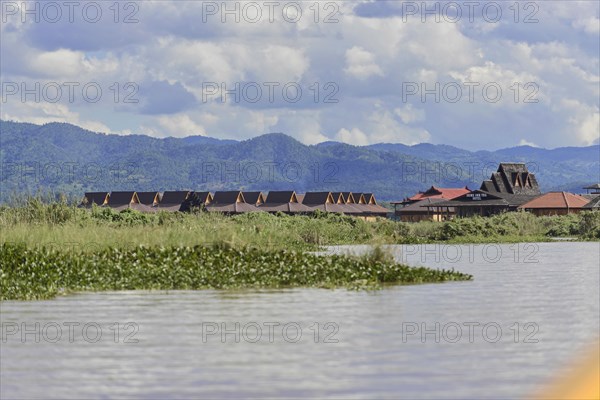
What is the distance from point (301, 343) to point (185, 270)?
39.7 ft

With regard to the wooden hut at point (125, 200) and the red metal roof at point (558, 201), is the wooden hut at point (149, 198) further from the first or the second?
the red metal roof at point (558, 201)

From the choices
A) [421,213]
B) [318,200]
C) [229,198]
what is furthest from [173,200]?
[421,213]

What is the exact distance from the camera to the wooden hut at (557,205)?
10124 centimetres

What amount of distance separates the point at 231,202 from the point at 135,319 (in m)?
96.9

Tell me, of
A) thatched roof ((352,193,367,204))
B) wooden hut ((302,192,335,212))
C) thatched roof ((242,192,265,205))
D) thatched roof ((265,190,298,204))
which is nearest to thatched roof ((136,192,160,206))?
thatched roof ((242,192,265,205))

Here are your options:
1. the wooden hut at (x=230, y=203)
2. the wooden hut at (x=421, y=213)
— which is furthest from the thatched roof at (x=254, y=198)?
the wooden hut at (x=421, y=213)

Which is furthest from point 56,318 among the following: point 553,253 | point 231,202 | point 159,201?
point 159,201

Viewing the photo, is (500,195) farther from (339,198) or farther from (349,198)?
(349,198)

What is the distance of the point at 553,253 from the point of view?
4841cm

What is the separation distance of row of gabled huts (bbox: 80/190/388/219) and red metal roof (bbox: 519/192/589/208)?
22739 mm

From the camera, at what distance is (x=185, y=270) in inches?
1174

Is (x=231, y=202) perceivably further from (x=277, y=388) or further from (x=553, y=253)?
(x=277, y=388)

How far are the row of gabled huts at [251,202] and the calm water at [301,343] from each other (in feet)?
284

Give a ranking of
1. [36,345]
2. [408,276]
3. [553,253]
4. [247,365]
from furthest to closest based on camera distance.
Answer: [553,253] < [408,276] < [36,345] < [247,365]
